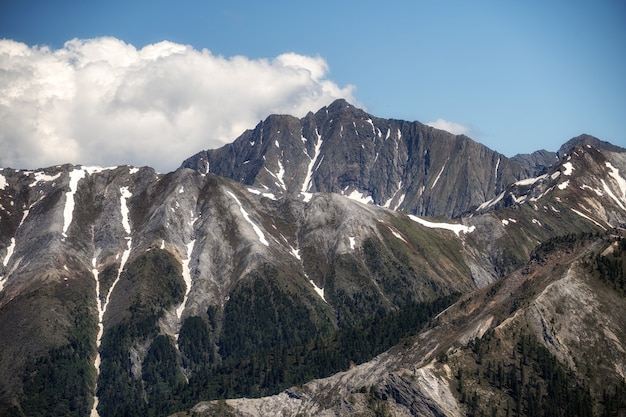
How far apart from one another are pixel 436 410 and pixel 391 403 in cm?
1207

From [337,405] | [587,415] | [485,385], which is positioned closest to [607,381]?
[587,415]

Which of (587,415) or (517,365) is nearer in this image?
(587,415)

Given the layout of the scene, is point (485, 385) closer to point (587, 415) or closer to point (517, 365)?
point (517, 365)

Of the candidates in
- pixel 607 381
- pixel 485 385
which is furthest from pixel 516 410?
Answer: pixel 607 381

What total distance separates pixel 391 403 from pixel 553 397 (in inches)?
1534

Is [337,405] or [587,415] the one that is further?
[337,405]

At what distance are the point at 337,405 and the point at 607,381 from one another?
220 ft

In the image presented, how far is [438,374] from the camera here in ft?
636

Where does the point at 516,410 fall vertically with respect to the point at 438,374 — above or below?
below

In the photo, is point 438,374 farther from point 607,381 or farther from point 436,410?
point 607,381

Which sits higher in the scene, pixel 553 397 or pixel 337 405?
pixel 337 405

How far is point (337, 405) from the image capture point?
197 m

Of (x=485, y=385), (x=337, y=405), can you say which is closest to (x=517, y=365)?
(x=485, y=385)

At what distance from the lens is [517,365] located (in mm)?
199875
